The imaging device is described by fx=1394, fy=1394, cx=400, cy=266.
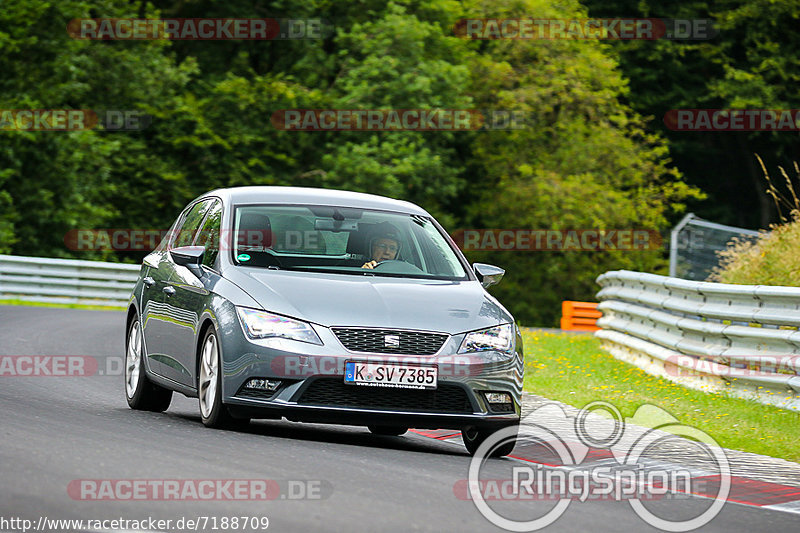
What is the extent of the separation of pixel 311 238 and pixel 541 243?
3623 centimetres

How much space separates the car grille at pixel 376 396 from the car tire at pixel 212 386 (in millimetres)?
622

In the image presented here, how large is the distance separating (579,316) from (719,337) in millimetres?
20954

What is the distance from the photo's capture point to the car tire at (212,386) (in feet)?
29.8

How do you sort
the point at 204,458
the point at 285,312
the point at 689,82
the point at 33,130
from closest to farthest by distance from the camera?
the point at 204,458
the point at 285,312
the point at 33,130
the point at 689,82

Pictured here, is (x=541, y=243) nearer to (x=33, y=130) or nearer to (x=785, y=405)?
(x=33, y=130)

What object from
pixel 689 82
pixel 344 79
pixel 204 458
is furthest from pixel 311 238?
pixel 689 82

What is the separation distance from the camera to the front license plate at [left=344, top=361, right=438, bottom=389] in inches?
344

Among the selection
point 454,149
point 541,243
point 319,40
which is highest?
point 319,40

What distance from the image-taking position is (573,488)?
788 cm

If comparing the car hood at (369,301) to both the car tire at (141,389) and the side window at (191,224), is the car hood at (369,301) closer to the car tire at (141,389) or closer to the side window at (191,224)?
the side window at (191,224)

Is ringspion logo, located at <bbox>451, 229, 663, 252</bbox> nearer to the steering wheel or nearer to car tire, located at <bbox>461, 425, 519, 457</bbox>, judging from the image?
the steering wheel

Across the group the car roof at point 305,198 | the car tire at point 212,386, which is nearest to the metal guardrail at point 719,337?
the car roof at point 305,198

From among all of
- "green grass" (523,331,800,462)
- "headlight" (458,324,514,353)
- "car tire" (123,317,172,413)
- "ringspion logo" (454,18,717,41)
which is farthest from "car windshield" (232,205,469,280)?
"ringspion logo" (454,18,717,41)

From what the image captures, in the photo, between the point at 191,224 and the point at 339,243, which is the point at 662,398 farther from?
the point at 191,224
